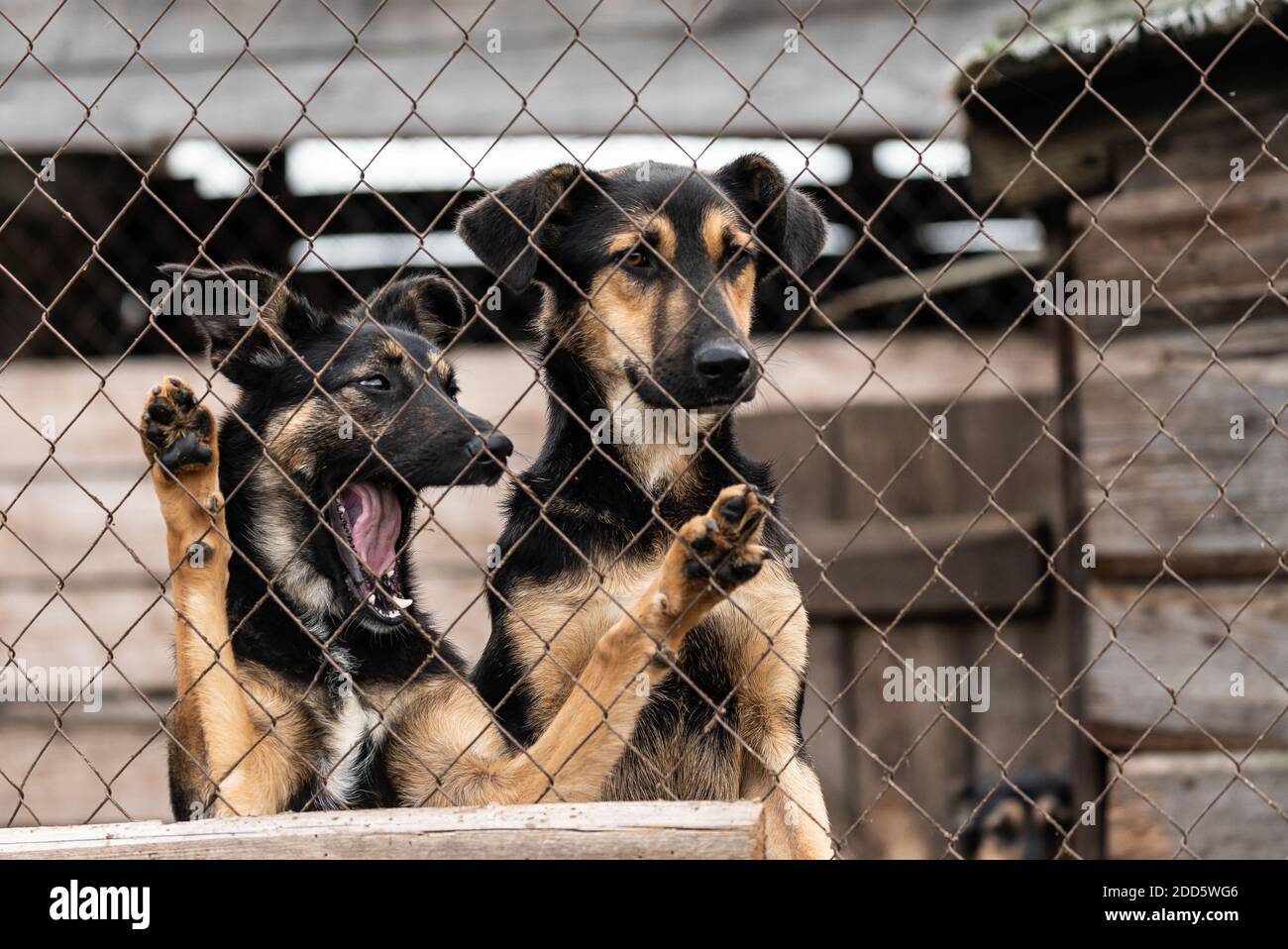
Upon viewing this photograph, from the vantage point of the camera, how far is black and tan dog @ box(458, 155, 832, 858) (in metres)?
3.81

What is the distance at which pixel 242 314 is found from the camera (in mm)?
4125

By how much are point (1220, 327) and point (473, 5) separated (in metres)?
3.83

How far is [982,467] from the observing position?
26.9 feet

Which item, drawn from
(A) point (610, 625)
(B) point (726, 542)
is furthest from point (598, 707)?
(B) point (726, 542)

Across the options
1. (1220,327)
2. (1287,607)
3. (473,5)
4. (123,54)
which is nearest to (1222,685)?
(1287,607)

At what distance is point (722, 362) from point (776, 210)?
0.73 m

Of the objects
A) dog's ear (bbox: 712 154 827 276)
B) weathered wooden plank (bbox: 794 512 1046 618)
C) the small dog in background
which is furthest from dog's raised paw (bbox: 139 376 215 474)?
the small dog in background

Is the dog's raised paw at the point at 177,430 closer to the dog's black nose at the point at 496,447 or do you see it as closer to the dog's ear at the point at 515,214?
the dog's black nose at the point at 496,447

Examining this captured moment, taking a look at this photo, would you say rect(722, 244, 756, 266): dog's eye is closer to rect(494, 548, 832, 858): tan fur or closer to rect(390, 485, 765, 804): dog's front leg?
rect(494, 548, 832, 858): tan fur

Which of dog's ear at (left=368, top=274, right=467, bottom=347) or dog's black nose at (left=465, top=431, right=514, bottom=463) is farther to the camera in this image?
dog's ear at (left=368, top=274, right=467, bottom=347)

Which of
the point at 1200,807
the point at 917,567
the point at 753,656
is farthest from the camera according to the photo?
the point at 917,567

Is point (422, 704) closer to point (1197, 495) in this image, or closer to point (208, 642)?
point (208, 642)

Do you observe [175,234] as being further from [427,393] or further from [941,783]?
[941,783]

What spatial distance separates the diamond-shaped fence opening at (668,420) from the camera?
374cm
